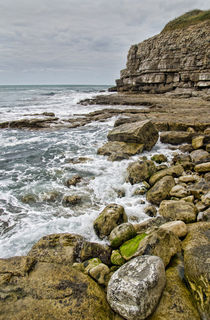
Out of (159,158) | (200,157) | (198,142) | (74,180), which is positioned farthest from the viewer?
(198,142)

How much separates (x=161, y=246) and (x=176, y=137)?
10049 mm

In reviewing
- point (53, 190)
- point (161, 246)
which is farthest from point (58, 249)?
point (53, 190)

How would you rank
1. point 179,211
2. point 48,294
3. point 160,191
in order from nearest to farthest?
point 48,294
point 179,211
point 160,191

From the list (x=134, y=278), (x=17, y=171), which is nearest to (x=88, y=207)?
(x=134, y=278)

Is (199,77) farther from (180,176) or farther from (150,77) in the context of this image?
(180,176)

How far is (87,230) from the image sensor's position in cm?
607

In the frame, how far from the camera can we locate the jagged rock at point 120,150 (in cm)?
1129

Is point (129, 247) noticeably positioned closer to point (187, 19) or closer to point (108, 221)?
point (108, 221)

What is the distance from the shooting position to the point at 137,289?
2.89 metres

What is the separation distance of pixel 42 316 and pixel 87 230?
10.7 feet

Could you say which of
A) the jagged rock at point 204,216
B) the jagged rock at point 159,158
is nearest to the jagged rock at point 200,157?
the jagged rock at point 159,158

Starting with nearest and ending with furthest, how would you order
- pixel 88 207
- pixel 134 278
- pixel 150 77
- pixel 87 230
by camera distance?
1. pixel 134 278
2. pixel 87 230
3. pixel 88 207
4. pixel 150 77

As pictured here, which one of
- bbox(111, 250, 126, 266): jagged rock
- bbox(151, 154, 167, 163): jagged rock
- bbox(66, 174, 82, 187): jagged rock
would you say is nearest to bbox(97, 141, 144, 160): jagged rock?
bbox(151, 154, 167, 163): jagged rock

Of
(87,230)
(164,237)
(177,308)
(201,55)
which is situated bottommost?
(87,230)
